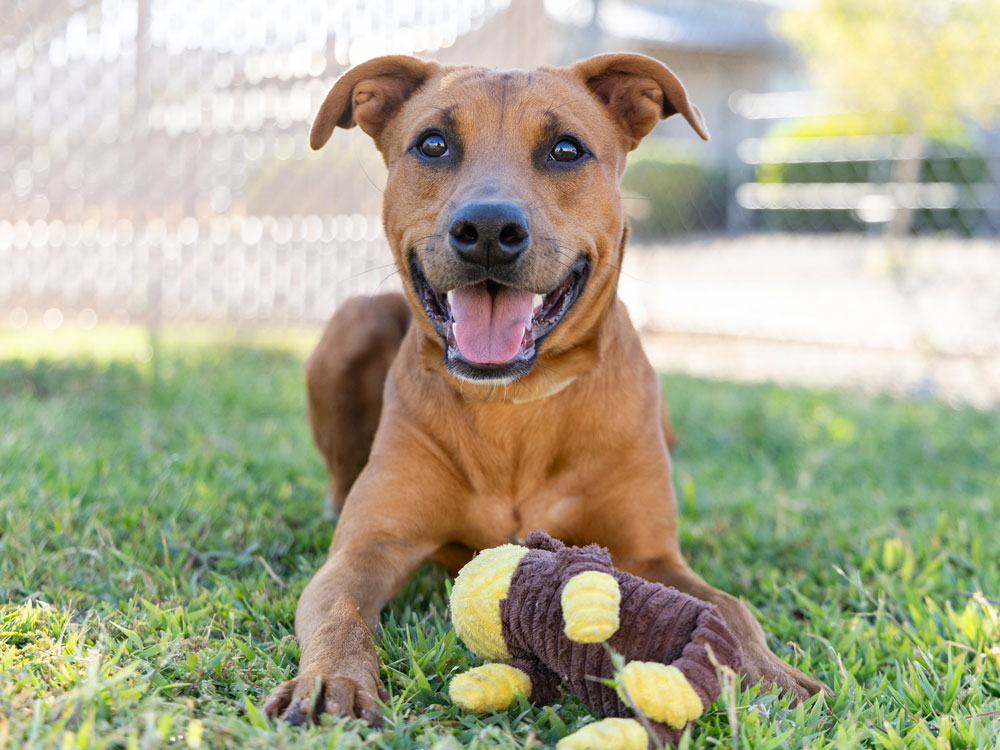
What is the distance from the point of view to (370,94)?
3.48 metres

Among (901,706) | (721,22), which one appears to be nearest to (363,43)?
(901,706)

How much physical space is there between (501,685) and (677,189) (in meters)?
15.9

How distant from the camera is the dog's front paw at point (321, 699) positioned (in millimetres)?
2090

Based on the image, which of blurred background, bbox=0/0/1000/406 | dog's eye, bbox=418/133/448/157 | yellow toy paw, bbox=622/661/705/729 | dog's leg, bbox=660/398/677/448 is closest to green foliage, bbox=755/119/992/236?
blurred background, bbox=0/0/1000/406

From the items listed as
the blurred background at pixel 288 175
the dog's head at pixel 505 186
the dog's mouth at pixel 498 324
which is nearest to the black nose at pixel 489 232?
the dog's head at pixel 505 186

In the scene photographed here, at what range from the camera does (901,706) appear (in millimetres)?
2457

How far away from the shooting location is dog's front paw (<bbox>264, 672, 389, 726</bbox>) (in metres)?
2.09

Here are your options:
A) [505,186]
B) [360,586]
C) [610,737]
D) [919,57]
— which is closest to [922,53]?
[919,57]

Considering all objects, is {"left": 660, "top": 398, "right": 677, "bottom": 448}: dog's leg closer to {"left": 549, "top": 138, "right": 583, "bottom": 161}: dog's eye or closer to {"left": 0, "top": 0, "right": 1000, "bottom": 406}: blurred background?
{"left": 549, "top": 138, "right": 583, "bottom": 161}: dog's eye

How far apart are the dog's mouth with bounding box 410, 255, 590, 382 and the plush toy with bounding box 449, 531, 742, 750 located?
2.12 ft

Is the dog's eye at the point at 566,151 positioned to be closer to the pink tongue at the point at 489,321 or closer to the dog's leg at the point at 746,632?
the pink tongue at the point at 489,321

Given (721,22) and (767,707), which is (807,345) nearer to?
(767,707)

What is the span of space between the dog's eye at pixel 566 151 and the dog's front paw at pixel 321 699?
5.44 ft

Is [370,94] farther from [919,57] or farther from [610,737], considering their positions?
[919,57]
